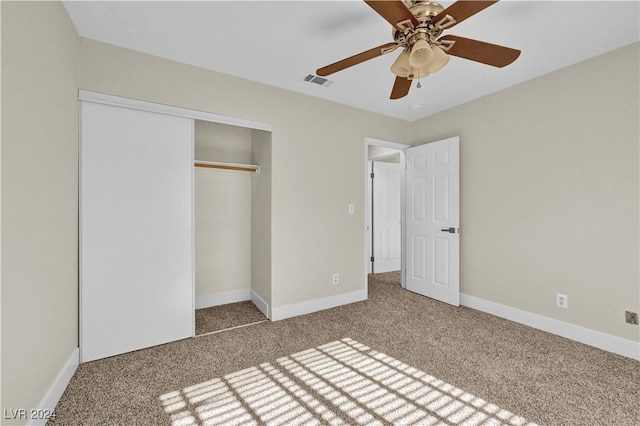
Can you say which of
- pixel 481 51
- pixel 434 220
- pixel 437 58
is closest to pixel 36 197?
pixel 437 58

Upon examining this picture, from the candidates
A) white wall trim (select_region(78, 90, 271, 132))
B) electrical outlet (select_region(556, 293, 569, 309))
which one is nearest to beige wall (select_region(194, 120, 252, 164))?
white wall trim (select_region(78, 90, 271, 132))

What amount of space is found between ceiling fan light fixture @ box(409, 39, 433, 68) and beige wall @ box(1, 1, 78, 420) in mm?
1871

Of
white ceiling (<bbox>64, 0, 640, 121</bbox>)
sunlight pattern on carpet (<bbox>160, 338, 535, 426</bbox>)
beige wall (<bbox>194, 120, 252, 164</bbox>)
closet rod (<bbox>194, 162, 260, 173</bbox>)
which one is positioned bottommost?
sunlight pattern on carpet (<bbox>160, 338, 535, 426</bbox>)

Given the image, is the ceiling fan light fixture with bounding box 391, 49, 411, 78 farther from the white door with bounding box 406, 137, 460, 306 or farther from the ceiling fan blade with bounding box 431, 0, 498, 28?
the white door with bounding box 406, 137, 460, 306

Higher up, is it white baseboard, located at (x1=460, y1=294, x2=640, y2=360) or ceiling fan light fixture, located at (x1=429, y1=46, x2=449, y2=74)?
ceiling fan light fixture, located at (x1=429, y1=46, x2=449, y2=74)

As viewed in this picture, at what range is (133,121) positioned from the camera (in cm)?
235

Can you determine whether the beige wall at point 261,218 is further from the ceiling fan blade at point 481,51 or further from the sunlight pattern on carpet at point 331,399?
the ceiling fan blade at point 481,51

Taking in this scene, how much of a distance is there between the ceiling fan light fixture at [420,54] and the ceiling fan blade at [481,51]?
0.12 meters

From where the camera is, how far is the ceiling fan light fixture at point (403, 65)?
1.65 metres

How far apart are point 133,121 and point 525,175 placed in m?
3.71

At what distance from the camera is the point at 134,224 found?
2344mm

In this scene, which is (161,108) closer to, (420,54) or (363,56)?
(363,56)

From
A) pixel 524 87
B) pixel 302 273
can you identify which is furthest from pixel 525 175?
pixel 302 273

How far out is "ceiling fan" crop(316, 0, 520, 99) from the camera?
1.35 m
